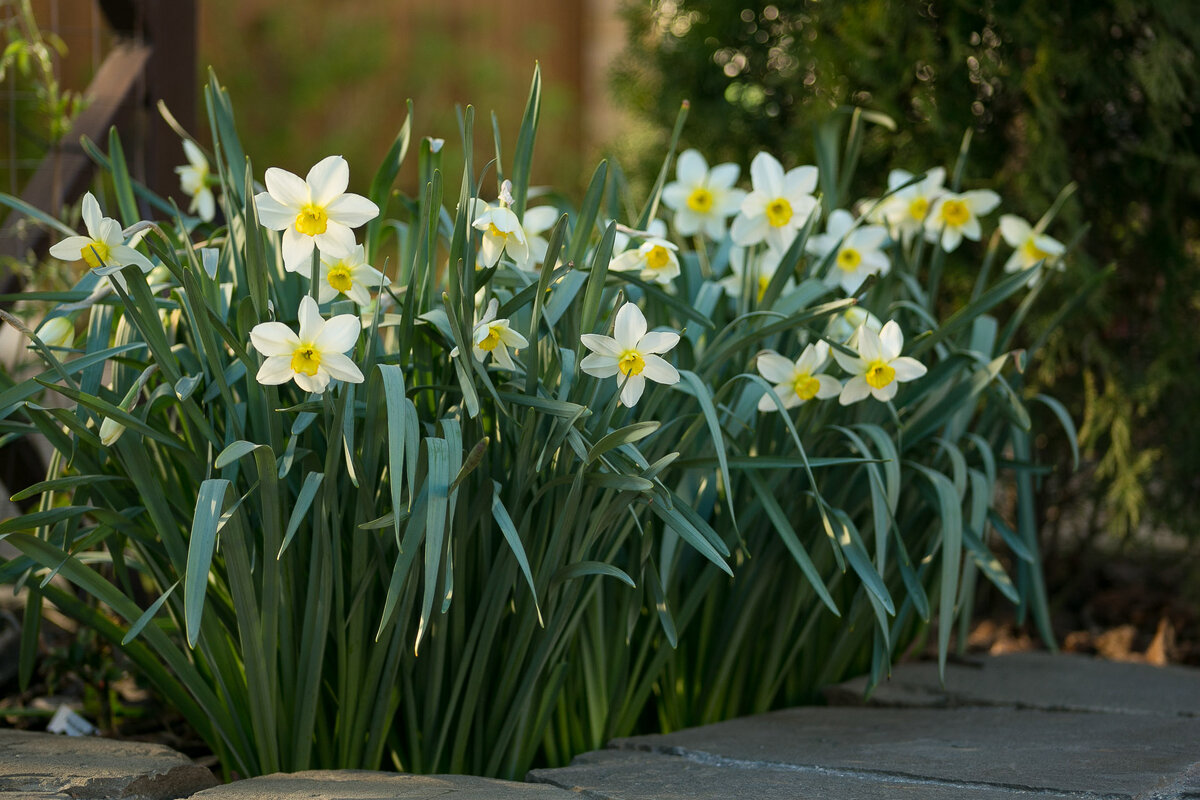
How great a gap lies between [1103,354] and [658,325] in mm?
1064

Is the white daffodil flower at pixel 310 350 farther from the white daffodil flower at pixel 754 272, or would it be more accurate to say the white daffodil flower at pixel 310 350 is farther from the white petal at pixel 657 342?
the white daffodil flower at pixel 754 272

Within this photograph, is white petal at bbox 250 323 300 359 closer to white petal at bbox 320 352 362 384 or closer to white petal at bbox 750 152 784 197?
white petal at bbox 320 352 362 384

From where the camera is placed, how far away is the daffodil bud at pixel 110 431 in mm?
1089

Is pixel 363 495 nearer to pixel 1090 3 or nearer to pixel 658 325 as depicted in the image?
pixel 658 325

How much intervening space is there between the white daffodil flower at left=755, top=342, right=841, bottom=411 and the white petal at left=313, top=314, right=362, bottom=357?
0.50m

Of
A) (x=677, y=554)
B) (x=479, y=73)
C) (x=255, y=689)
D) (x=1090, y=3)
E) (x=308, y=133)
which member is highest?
(x=479, y=73)

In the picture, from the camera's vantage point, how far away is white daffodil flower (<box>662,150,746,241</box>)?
167cm

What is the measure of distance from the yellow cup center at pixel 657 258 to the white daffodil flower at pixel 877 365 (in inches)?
9.2

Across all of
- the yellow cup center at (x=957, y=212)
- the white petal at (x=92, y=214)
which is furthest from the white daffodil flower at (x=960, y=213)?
the white petal at (x=92, y=214)

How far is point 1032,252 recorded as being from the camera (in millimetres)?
1748

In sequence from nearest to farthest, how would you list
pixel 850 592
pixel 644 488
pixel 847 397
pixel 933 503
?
pixel 644 488, pixel 847 397, pixel 933 503, pixel 850 592

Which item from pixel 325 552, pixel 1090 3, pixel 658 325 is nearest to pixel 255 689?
pixel 325 552

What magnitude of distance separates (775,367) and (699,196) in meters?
0.44

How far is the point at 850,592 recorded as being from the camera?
5.15 feet
